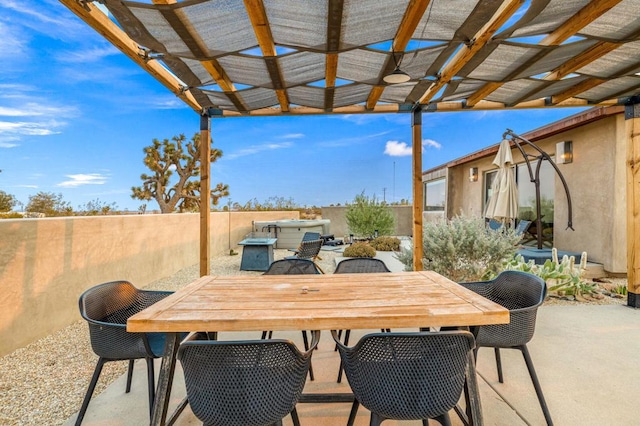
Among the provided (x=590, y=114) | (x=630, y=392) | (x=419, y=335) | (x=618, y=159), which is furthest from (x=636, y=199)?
(x=419, y=335)

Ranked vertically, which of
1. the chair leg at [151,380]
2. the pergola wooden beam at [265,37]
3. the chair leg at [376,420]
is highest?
the pergola wooden beam at [265,37]

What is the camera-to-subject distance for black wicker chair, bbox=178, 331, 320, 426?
4.30ft

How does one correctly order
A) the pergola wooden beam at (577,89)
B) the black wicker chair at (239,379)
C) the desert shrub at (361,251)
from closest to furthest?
the black wicker chair at (239,379), the pergola wooden beam at (577,89), the desert shrub at (361,251)

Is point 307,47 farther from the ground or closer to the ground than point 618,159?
farther from the ground

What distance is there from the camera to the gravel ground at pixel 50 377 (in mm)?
2199

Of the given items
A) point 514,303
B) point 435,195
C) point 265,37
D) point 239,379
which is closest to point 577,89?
point 514,303

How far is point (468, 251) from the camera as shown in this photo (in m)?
4.39

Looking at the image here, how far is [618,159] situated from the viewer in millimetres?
5336

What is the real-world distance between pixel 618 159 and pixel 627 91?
209cm

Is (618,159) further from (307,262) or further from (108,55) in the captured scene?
(108,55)

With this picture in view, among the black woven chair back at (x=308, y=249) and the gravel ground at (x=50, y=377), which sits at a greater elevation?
the black woven chair back at (x=308, y=249)

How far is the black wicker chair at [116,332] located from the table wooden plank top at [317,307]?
26 cm

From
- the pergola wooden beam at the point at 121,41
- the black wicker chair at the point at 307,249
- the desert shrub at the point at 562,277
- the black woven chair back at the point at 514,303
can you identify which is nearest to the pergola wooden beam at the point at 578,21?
the black woven chair back at the point at 514,303

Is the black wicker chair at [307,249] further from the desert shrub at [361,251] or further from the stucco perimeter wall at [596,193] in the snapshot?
the stucco perimeter wall at [596,193]
